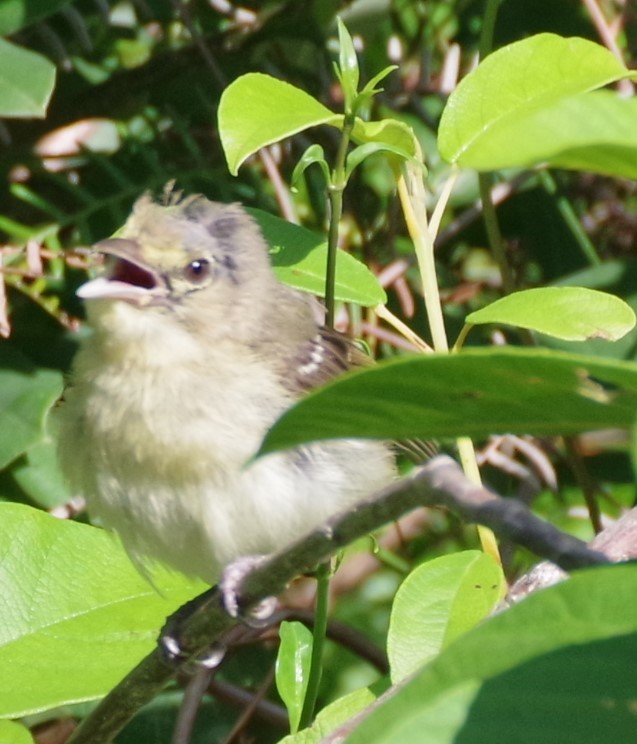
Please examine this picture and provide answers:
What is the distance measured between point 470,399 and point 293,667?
1082 mm

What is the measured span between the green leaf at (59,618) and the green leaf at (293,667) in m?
0.19

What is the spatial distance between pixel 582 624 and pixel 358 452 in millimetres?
1495

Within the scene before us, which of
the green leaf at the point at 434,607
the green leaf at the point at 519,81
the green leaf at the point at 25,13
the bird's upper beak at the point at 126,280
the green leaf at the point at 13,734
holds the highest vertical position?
the green leaf at the point at 25,13

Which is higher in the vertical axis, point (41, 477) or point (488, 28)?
point (488, 28)

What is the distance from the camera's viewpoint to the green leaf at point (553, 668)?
74 cm

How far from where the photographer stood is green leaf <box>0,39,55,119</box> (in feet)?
7.55

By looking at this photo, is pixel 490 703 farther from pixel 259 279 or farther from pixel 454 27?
pixel 454 27

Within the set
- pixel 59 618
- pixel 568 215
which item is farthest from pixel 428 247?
pixel 568 215

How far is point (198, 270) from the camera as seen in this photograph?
2230 millimetres

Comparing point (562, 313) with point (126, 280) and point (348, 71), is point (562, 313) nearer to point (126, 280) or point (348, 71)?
point (348, 71)

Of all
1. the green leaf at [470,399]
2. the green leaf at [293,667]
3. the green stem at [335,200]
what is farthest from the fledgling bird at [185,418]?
the green leaf at [470,399]

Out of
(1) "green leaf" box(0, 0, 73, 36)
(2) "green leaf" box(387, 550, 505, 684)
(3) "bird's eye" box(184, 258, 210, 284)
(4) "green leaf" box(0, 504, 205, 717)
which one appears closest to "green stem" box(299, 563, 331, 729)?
(2) "green leaf" box(387, 550, 505, 684)

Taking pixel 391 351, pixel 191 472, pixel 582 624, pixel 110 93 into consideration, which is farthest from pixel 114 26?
pixel 582 624

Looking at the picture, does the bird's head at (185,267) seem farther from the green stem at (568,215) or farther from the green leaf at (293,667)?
→ the green stem at (568,215)
